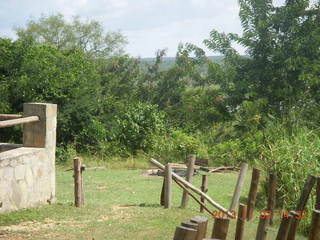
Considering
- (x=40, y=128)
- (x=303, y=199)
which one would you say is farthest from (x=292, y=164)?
(x=40, y=128)

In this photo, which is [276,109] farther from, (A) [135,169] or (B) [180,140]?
(A) [135,169]

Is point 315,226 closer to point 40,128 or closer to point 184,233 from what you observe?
point 184,233

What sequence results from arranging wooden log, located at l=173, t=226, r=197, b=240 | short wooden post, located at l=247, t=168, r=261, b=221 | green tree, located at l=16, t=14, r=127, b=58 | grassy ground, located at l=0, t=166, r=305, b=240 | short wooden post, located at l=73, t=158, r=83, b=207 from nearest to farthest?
wooden log, located at l=173, t=226, r=197, b=240 < grassy ground, located at l=0, t=166, r=305, b=240 < short wooden post, located at l=247, t=168, r=261, b=221 < short wooden post, located at l=73, t=158, r=83, b=207 < green tree, located at l=16, t=14, r=127, b=58

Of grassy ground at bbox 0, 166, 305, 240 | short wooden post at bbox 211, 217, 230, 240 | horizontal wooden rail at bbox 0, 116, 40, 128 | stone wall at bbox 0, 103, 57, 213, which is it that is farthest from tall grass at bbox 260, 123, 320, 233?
short wooden post at bbox 211, 217, 230, 240

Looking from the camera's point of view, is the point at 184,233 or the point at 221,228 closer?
the point at 184,233

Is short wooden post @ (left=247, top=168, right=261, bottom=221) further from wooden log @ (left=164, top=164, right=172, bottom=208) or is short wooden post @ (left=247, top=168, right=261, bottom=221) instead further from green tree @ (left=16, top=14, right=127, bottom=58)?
green tree @ (left=16, top=14, right=127, bottom=58)

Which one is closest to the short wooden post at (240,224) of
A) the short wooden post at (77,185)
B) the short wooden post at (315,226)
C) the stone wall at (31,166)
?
the short wooden post at (315,226)

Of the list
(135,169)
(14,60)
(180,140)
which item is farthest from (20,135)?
(180,140)

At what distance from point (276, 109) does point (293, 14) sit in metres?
3.18

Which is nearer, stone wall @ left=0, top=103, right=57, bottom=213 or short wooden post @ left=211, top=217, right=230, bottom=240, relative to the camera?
short wooden post @ left=211, top=217, right=230, bottom=240

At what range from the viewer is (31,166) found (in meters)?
8.46

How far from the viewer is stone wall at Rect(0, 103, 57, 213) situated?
25.7 ft

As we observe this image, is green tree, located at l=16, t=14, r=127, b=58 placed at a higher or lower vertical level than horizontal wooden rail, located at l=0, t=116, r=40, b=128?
higher

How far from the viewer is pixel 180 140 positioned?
60.4ft
